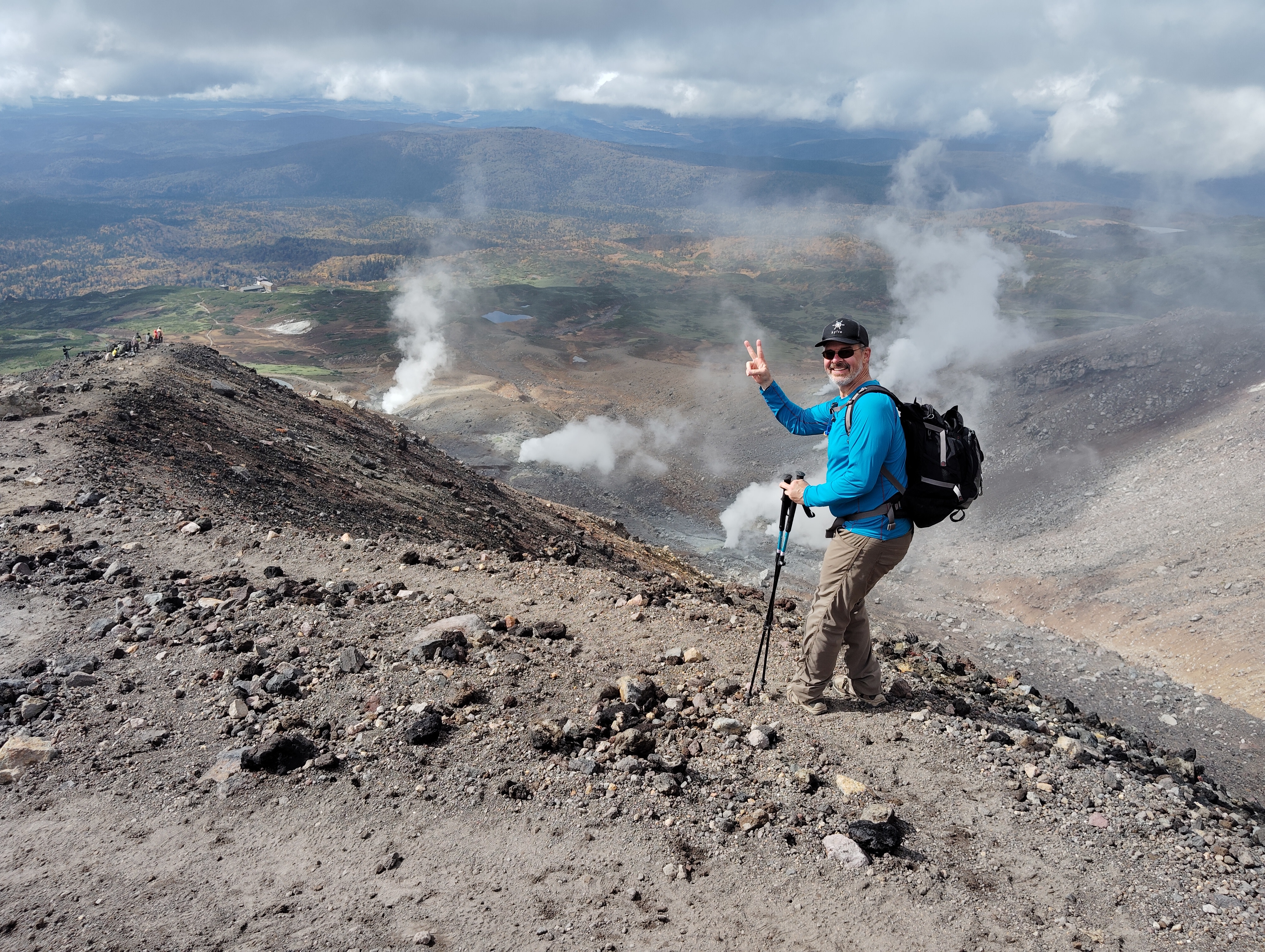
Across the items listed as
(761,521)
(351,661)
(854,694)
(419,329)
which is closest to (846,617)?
(854,694)

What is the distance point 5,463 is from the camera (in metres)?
8.95

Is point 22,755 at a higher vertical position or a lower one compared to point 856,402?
lower

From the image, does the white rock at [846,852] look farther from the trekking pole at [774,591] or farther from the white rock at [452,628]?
the white rock at [452,628]

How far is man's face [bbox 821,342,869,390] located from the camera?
4.52 metres

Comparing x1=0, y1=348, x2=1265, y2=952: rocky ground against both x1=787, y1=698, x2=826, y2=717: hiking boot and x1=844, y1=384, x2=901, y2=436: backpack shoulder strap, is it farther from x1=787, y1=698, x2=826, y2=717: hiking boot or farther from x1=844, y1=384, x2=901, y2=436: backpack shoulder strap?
x1=844, y1=384, x2=901, y2=436: backpack shoulder strap

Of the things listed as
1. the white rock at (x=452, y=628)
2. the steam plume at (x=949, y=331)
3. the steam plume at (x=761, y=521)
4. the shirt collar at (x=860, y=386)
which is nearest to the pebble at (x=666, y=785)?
the white rock at (x=452, y=628)

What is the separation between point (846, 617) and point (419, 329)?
76873 millimetres

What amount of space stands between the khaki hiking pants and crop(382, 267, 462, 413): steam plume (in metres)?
38.5

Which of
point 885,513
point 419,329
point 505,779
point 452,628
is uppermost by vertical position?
point 885,513

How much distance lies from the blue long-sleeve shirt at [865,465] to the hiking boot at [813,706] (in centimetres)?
150

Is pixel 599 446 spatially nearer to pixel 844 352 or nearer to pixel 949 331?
pixel 949 331

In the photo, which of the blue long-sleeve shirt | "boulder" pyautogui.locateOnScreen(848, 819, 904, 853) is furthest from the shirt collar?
"boulder" pyautogui.locateOnScreen(848, 819, 904, 853)

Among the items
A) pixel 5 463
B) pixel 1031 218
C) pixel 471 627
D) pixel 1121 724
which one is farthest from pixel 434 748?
pixel 1031 218

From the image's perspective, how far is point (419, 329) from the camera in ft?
248
